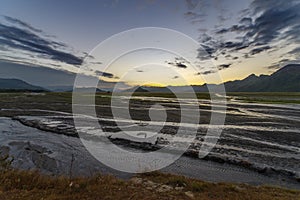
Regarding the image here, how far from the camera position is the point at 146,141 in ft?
65.9

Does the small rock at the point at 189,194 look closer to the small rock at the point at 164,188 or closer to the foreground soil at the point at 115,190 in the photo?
the foreground soil at the point at 115,190

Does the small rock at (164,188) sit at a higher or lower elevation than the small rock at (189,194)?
lower

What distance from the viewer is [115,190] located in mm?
8094

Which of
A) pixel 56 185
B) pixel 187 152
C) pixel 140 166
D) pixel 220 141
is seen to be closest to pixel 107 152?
pixel 140 166

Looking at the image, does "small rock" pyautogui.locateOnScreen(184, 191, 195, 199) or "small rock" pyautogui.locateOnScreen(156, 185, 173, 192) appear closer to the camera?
"small rock" pyautogui.locateOnScreen(184, 191, 195, 199)

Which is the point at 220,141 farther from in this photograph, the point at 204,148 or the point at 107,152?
the point at 107,152

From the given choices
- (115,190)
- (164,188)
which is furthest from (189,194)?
(115,190)

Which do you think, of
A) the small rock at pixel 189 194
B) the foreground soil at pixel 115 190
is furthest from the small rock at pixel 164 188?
the small rock at pixel 189 194

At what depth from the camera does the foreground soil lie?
733 centimetres

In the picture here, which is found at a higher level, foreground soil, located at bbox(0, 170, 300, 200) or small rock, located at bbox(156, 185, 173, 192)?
foreground soil, located at bbox(0, 170, 300, 200)

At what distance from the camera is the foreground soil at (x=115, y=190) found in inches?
289

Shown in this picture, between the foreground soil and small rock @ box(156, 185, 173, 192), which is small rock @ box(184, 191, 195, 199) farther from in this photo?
small rock @ box(156, 185, 173, 192)

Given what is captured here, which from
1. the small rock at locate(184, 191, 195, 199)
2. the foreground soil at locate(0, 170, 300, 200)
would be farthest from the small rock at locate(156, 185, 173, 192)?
the small rock at locate(184, 191, 195, 199)

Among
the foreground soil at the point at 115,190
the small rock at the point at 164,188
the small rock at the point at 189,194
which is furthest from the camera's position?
the small rock at the point at 164,188
